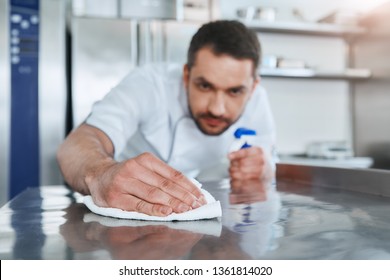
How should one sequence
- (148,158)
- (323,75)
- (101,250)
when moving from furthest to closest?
(323,75)
(148,158)
(101,250)

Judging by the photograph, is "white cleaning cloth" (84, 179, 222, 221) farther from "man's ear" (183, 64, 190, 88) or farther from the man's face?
"man's ear" (183, 64, 190, 88)

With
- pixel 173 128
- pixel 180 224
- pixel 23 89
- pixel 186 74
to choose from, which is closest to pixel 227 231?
pixel 180 224

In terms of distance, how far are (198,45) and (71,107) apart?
4.65ft

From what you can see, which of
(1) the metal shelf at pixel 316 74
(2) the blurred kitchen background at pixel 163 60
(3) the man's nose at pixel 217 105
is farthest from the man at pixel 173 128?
(1) the metal shelf at pixel 316 74

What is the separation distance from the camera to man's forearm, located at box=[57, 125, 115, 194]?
Result: 2.97 ft

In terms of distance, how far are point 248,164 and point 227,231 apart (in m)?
0.78

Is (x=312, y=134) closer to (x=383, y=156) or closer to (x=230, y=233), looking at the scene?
(x=383, y=156)

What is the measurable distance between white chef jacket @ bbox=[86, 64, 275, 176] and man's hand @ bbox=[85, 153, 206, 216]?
0.67m

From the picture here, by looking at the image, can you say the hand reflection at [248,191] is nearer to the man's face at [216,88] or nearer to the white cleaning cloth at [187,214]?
the white cleaning cloth at [187,214]

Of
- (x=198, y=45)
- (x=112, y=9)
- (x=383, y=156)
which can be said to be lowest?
(x=383, y=156)

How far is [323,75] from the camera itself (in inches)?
122

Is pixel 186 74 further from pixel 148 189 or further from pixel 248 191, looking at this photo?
pixel 148 189

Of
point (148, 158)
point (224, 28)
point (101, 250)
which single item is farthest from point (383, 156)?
point (101, 250)

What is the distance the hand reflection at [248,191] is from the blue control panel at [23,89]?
154 centimetres
